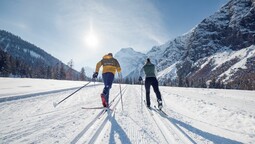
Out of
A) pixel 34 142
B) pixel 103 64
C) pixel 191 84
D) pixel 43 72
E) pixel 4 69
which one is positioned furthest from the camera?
pixel 191 84

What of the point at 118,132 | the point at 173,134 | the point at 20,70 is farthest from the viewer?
the point at 20,70

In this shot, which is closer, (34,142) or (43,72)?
(34,142)

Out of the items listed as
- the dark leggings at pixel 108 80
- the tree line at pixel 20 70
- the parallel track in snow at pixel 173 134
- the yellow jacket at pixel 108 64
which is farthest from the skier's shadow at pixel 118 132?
the tree line at pixel 20 70

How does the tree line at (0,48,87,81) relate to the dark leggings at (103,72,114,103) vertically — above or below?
above

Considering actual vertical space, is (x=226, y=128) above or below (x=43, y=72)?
below

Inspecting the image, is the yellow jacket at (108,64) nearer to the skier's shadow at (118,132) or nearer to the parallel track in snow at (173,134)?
the skier's shadow at (118,132)

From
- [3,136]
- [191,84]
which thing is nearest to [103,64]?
[3,136]

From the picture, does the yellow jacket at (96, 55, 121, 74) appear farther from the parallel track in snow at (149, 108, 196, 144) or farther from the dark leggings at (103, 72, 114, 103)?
the parallel track in snow at (149, 108, 196, 144)

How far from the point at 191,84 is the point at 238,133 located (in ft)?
462

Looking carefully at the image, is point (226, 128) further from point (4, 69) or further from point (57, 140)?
point (4, 69)

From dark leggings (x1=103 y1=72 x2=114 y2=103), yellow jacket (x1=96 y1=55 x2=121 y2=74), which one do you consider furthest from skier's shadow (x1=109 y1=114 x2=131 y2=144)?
yellow jacket (x1=96 y1=55 x2=121 y2=74)

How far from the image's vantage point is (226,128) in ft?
18.9

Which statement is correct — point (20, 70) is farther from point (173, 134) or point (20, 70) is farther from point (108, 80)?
point (173, 134)

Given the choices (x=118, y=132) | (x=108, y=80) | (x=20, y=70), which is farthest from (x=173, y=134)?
(x=20, y=70)
